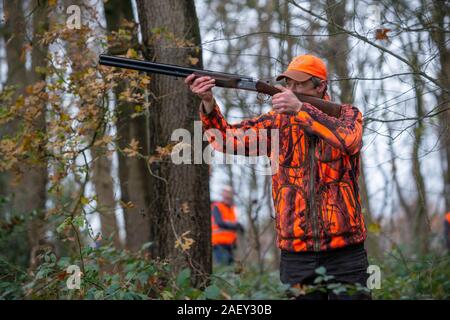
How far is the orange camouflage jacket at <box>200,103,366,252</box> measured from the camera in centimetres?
494

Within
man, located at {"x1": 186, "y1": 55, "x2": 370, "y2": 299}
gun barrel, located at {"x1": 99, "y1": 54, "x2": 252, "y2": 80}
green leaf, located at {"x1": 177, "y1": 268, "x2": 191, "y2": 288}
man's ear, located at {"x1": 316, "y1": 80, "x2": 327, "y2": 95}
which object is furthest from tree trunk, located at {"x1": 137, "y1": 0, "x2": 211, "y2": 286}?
man, located at {"x1": 186, "y1": 55, "x2": 370, "y2": 299}

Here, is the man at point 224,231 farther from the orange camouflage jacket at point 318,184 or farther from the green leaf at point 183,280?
the orange camouflage jacket at point 318,184

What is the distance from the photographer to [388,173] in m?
14.5

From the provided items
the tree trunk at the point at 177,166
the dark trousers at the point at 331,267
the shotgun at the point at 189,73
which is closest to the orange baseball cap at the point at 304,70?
the shotgun at the point at 189,73

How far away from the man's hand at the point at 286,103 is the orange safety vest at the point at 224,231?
7.96 metres

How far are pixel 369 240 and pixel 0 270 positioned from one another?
7255mm

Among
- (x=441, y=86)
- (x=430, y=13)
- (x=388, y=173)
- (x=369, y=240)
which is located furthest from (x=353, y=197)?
(x=388, y=173)

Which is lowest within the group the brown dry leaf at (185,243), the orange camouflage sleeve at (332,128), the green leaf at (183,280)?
the green leaf at (183,280)

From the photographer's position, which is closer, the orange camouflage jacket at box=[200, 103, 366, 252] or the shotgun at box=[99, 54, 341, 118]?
the orange camouflage jacket at box=[200, 103, 366, 252]

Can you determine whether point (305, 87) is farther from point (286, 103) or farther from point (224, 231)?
point (224, 231)

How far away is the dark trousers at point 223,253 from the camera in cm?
1277

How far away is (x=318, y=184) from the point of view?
5.00 meters

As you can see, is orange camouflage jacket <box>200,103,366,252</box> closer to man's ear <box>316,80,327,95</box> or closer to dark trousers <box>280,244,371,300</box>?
dark trousers <box>280,244,371,300</box>
